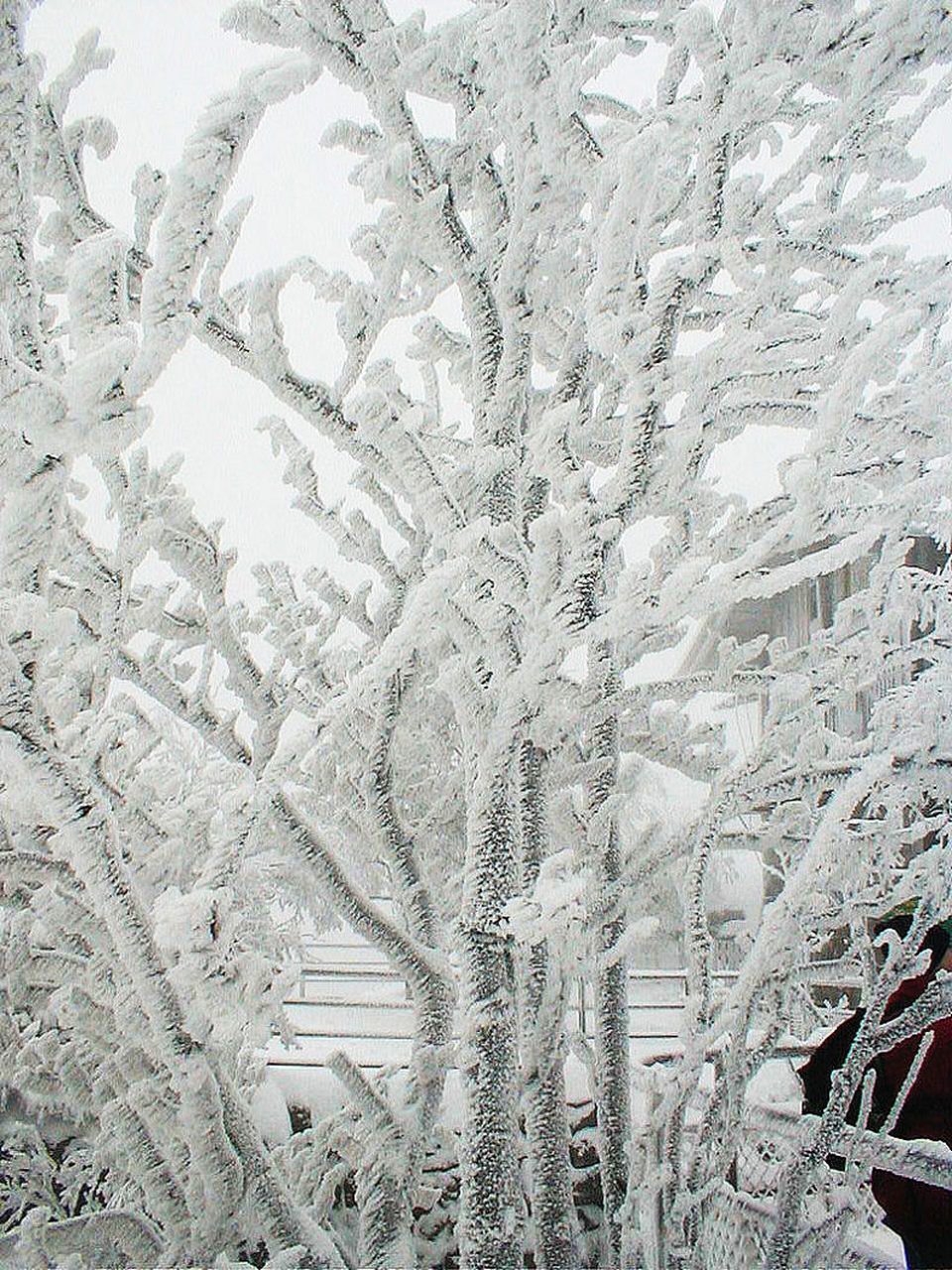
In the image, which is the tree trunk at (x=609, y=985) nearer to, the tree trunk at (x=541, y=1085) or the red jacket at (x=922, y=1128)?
the tree trunk at (x=541, y=1085)

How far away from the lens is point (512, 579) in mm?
2156

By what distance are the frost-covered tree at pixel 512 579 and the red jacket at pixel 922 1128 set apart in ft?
1.56

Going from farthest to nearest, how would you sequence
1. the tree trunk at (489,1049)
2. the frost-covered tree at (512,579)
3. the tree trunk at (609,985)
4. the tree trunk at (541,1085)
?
the tree trunk at (609,985) → the tree trunk at (541,1085) → the tree trunk at (489,1049) → the frost-covered tree at (512,579)

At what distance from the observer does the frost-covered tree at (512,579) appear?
71.1 inches

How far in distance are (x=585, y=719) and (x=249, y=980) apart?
3.33ft

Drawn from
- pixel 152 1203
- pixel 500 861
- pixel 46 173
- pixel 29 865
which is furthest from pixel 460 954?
pixel 46 173

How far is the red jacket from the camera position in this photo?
8.20 ft

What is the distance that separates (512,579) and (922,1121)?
1.99m

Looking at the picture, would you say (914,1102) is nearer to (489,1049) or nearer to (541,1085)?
(541,1085)

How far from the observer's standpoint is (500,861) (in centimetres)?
229

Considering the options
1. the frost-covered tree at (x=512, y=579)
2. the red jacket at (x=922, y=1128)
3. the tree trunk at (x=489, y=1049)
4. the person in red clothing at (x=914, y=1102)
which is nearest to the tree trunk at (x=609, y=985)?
the frost-covered tree at (x=512, y=579)

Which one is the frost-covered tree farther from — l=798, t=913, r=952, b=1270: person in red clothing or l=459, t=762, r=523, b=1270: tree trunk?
l=798, t=913, r=952, b=1270: person in red clothing

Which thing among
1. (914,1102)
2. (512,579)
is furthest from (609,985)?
(512,579)

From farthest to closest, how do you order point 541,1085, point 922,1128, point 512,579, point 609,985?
point 609,985
point 922,1128
point 541,1085
point 512,579
